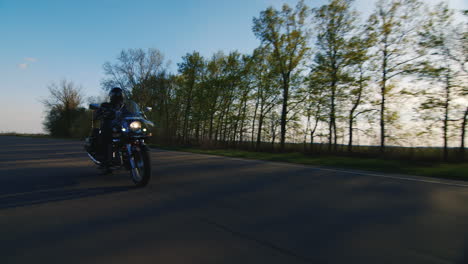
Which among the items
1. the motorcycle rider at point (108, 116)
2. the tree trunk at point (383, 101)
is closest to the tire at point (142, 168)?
the motorcycle rider at point (108, 116)

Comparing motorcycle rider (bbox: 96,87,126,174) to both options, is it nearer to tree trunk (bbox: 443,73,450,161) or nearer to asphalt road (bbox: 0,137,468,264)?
asphalt road (bbox: 0,137,468,264)

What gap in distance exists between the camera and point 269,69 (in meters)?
27.2

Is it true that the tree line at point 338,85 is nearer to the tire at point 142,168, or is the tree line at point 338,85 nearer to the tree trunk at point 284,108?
the tree trunk at point 284,108

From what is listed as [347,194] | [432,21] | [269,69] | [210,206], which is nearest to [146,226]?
[210,206]

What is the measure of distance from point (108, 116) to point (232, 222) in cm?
470

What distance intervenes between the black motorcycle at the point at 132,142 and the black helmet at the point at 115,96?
0.24 meters

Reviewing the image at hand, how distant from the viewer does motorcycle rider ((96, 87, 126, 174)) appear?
6742 mm

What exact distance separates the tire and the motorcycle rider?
3.35ft

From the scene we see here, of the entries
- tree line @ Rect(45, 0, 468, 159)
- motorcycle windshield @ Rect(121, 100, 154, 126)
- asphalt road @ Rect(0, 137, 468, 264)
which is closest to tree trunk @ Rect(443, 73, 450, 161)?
tree line @ Rect(45, 0, 468, 159)

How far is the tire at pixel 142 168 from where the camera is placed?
5801mm

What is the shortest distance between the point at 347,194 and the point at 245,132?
29742 mm

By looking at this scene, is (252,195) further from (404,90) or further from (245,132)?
(245,132)

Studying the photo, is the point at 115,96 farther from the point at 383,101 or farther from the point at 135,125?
the point at 383,101

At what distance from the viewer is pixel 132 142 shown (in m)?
6.28
